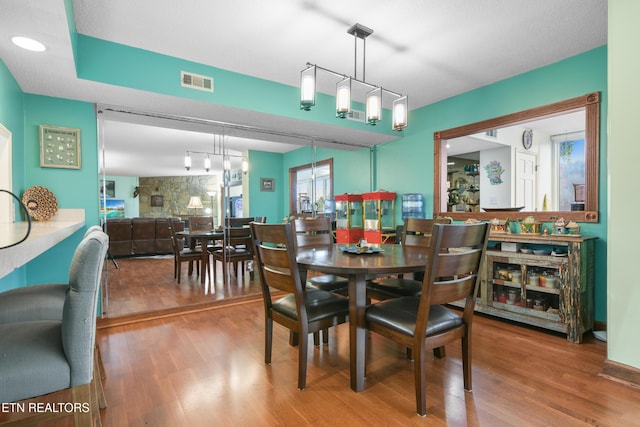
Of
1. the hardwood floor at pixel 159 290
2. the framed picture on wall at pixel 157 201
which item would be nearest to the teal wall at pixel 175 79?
Answer: the hardwood floor at pixel 159 290

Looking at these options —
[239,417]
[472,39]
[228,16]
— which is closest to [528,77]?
[472,39]

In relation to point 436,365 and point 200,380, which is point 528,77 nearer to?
point 436,365

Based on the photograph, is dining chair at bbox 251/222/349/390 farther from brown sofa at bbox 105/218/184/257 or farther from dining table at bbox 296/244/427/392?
brown sofa at bbox 105/218/184/257

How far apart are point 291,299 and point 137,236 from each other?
5793 millimetres

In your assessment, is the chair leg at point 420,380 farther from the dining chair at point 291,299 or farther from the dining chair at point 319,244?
the dining chair at point 319,244

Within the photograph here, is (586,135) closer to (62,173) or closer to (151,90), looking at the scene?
(151,90)

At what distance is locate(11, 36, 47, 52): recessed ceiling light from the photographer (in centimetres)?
194

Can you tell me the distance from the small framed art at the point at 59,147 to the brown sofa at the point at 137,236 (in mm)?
3457

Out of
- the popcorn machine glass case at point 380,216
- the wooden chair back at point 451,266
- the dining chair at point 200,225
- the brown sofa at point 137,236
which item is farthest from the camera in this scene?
the brown sofa at point 137,236

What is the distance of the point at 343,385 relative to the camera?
1.85m

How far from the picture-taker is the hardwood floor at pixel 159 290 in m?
3.25

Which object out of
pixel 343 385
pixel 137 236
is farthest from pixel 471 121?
pixel 137 236

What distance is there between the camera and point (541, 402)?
167cm

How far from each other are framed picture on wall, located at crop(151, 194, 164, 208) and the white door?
30.9 ft
